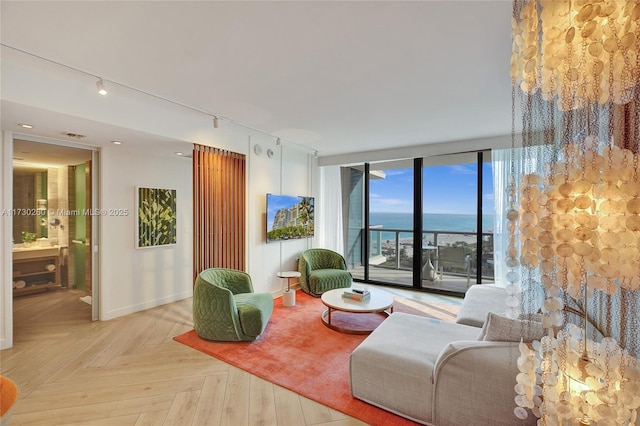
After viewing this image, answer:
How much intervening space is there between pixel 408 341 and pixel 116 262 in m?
3.75

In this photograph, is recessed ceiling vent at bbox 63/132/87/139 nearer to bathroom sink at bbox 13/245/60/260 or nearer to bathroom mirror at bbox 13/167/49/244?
bathroom mirror at bbox 13/167/49/244

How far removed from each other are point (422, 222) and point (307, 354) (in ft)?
10.8

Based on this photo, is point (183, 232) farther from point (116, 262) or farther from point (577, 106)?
point (577, 106)

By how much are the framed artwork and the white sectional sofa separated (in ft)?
11.3

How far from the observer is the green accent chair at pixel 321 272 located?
15.4 ft

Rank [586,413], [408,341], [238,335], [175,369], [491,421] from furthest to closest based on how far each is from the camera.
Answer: [238,335], [175,369], [408,341], [491,421], [586,413]

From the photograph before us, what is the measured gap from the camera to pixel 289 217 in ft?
16.4

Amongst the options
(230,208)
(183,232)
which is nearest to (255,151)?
(230,208)

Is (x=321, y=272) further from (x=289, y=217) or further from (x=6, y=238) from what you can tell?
(x=6, y=238)

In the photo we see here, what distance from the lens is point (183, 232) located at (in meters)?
4.69

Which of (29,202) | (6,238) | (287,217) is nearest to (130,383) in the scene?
(6,238)

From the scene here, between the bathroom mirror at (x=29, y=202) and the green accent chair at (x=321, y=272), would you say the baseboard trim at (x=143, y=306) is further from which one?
the green accent chair at (x=321, y=272)

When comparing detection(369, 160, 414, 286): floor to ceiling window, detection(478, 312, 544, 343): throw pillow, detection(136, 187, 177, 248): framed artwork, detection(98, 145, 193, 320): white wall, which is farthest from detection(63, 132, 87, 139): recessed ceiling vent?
detection(369, 160, 414, 286): floor to ceiling window

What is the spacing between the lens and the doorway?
3.48 meters
